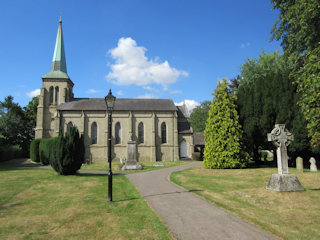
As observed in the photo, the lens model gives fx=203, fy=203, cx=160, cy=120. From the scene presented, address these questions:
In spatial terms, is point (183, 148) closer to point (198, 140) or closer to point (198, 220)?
point (198, 140)

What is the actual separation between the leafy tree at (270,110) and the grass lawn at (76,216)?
14.2 metres

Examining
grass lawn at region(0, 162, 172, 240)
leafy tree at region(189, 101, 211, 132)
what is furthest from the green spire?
leafy tree at region(189, 101, 211, 132)

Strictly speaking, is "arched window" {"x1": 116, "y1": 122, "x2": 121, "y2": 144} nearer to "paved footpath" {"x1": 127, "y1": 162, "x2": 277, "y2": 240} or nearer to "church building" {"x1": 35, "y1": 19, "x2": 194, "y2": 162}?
"church building" {"x1": 35, "y1": 19, "x2": 194, "y2": 162}

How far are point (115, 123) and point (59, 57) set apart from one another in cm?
1860

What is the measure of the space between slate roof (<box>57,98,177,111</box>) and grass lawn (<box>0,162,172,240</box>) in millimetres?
28363

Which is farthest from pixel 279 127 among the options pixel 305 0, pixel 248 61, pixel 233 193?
pixel 248 61

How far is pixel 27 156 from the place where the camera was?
40.2 meters

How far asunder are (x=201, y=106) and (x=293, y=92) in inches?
2071

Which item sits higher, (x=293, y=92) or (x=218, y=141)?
(x=293, y=92)

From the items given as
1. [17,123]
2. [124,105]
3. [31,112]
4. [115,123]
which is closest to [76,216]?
[115,123]

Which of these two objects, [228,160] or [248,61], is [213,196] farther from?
[248,61]

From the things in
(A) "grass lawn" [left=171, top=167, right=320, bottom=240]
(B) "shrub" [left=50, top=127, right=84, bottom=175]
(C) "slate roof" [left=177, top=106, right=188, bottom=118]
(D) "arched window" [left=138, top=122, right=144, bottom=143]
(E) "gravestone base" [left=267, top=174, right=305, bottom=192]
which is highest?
(C) "slate roof" [left=177, top=106, right=188, bottom=118]

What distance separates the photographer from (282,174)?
30.4 ft

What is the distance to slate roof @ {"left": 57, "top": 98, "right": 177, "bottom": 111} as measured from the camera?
1469 inches
